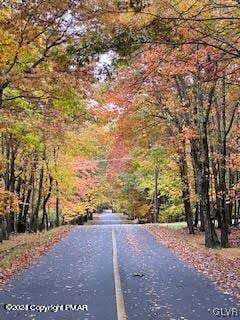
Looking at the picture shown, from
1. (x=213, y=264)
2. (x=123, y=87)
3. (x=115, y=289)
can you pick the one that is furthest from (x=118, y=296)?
(x=123, y=87)

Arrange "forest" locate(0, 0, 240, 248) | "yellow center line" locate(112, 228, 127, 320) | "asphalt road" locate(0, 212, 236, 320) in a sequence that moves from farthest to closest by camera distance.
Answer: "forest" locate(0, 0, 240, 248), "asphalt road" locate(0, 212, 236, 320), "yellow center line" locate(112, 228, 127, 320)

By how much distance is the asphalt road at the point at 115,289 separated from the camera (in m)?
8.14

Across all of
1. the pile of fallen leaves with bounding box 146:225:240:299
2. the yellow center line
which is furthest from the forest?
the yellow center line

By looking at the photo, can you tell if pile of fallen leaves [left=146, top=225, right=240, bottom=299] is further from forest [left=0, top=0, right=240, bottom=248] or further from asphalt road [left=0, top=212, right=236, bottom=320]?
forest [left=0, top=0, right=240, bottom=248]

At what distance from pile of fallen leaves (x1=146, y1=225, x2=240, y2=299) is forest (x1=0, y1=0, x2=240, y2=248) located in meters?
1.60

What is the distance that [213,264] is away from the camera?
14.4 m

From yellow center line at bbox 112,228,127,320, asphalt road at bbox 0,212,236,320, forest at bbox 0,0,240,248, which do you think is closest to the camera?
yellow center line at bbox 112,228,127,320

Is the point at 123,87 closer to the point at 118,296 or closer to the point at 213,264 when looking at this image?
the point at 213,264

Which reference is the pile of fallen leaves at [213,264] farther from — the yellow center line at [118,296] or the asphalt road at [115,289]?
the yellow center line at [118,296]

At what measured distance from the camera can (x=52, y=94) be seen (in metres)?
14.7

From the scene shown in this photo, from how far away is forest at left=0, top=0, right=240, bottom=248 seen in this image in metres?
10.7

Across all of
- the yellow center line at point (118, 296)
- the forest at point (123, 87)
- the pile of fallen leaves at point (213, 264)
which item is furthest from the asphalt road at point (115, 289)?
the forest at point (123, 87)

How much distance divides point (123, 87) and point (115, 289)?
1085cm

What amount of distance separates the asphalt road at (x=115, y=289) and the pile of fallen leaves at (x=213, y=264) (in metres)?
0.34
